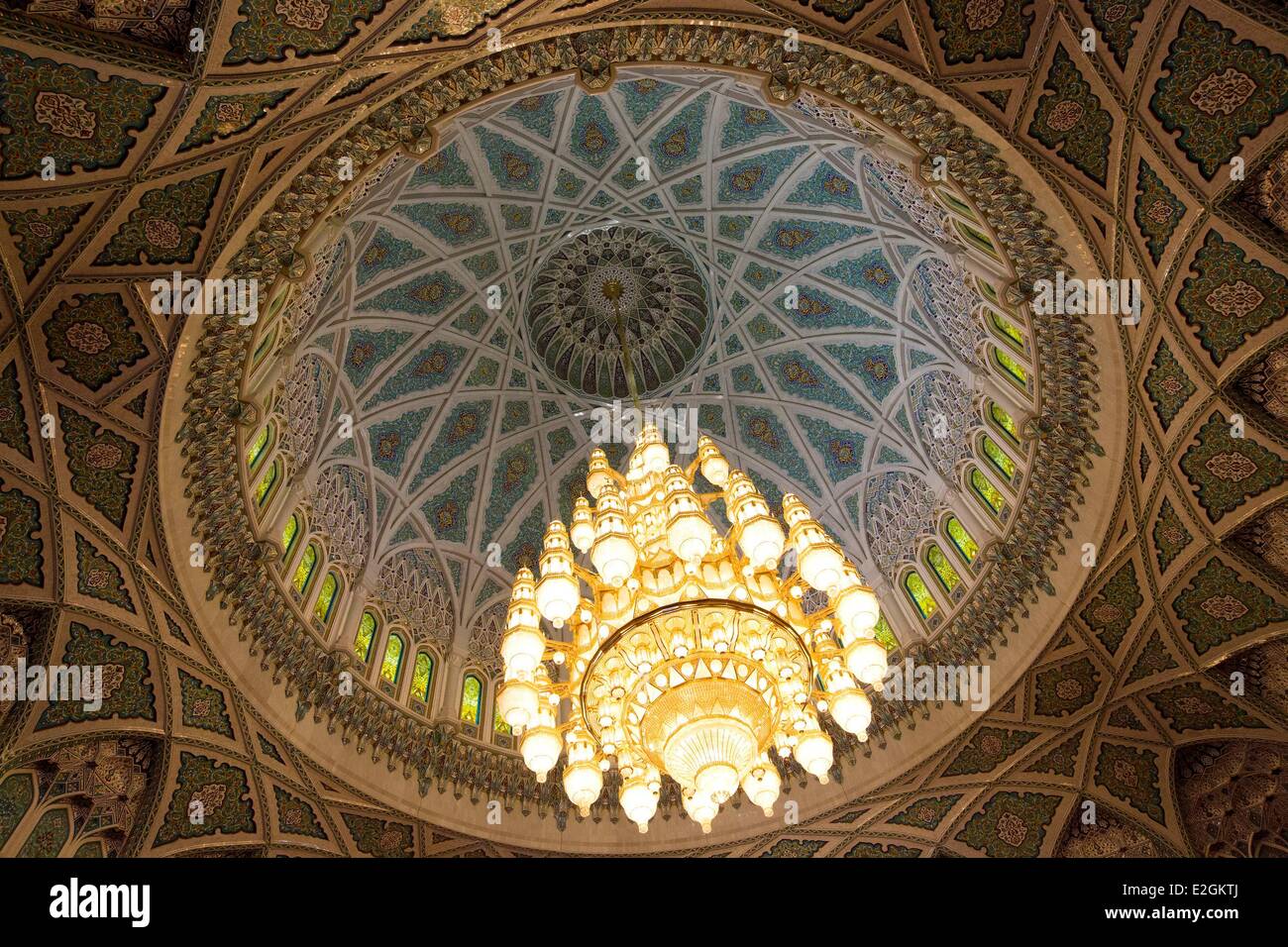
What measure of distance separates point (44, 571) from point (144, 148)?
4659 millimetres

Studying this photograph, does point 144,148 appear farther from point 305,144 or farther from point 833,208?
point 833,208

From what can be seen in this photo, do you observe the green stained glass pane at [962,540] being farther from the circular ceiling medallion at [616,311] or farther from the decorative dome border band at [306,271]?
the circular ceiling medallion at [616,311]

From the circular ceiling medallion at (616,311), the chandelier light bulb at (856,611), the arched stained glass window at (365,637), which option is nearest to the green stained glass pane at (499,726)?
the arched stained glass window at (365,637)

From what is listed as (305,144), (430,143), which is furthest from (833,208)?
(305,144)

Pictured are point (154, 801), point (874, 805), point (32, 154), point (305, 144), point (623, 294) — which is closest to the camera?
point (32, 154)

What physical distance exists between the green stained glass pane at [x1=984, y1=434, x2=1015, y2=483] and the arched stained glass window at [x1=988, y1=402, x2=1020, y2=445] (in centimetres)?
28

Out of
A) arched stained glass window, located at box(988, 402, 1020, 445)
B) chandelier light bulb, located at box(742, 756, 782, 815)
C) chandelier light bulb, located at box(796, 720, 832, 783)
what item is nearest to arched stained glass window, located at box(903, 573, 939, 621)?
arched stained glass window, located at box(988, 402, 1020, 445)

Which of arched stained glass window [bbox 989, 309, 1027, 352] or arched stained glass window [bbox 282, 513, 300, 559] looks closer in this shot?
arched stained glass window [bbox 989, 309, 1027, 352]

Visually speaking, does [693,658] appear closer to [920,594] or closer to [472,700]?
[920,594]

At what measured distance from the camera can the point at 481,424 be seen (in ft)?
56.1

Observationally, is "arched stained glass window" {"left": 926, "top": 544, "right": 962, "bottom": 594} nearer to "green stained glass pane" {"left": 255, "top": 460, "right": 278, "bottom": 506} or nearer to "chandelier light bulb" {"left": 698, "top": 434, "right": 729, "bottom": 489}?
"chandelier light bulb" {"left": 698, "top": 434, "right": 729, "bottom": 489}

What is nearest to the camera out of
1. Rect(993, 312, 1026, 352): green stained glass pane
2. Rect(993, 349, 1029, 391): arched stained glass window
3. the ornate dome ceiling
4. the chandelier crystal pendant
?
the chandelier crystal pendant

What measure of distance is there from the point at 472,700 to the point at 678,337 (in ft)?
24.3

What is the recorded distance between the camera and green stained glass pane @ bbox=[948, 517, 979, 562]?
559 inches
